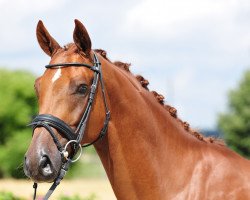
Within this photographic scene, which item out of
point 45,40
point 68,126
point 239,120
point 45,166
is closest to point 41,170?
point 45,166

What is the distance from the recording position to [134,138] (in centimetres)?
516

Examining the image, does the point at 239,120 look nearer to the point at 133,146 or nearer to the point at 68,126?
the point at 133,146

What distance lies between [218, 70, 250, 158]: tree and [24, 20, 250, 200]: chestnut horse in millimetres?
28433

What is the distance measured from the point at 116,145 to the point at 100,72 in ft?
2.13

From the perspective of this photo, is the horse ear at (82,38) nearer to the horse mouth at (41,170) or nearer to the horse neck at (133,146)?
the horse neck at (133,146)

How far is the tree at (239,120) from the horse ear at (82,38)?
2906 centimetres

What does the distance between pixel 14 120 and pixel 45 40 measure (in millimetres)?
23738

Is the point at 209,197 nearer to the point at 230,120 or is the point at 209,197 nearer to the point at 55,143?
the point at 55,143

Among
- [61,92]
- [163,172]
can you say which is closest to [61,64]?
[61,92]

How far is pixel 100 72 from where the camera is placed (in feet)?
16.4

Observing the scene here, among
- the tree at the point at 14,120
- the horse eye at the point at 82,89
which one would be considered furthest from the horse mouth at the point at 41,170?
the tree at the point at 14,120

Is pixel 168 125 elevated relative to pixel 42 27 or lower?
lower

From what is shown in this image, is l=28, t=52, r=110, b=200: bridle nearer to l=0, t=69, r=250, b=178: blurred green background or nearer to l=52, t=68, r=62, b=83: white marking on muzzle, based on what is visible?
l=52, t=68, r=62, b=83: white marking on muzzle

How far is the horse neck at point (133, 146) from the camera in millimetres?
5086
